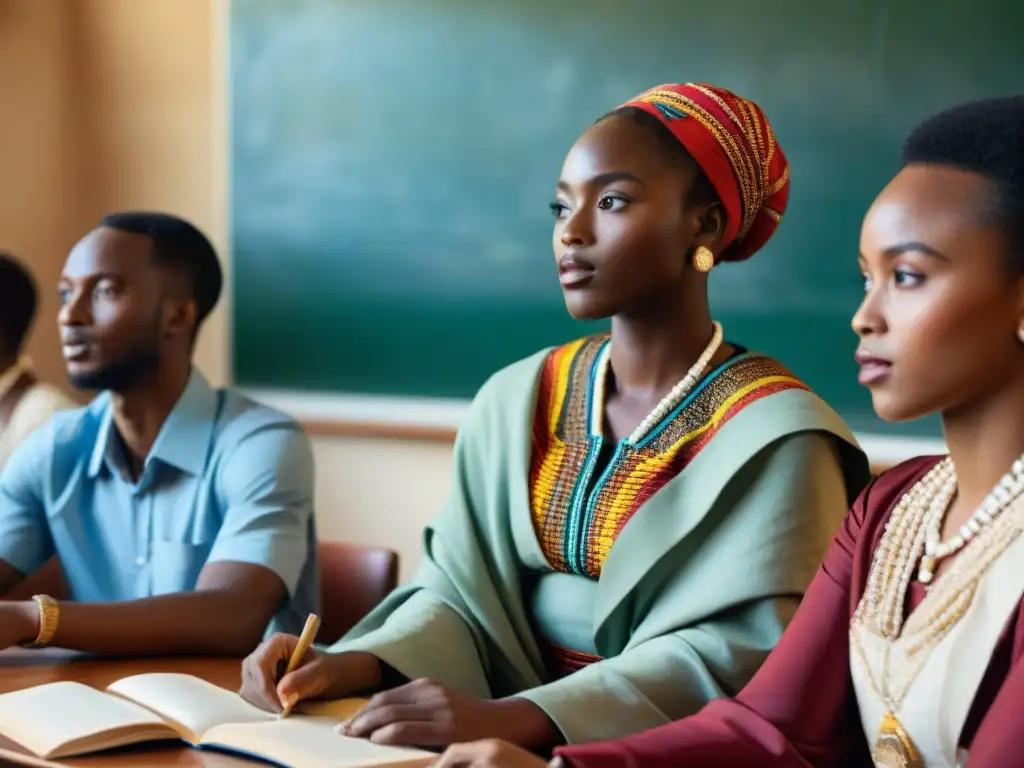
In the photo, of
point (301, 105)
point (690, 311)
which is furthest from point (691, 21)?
point (690, 311)

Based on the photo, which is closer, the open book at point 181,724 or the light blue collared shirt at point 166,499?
the open book at point 181,724

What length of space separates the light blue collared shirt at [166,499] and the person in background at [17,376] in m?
0.69

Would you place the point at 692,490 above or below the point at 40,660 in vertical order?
above

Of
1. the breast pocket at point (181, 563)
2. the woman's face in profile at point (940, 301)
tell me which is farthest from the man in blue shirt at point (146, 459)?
the woman's face in profile at point (940, 301)

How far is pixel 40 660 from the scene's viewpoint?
1925 mm

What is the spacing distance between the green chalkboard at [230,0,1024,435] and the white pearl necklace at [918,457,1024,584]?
169 cm

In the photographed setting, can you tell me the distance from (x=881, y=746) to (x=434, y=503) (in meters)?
2.41

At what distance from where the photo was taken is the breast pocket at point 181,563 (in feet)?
7.48

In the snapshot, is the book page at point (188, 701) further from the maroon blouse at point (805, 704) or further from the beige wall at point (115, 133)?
the beige wall at point (115, 133)

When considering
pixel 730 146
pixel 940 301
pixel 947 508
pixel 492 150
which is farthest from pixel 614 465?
pixel 492 150

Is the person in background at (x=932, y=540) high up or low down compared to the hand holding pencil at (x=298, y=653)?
up

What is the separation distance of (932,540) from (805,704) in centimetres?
21

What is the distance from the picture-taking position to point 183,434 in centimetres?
232

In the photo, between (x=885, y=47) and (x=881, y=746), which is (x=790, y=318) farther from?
(x=881, y=746)
